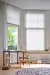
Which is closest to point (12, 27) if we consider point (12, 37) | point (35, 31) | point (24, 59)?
point (12, 37)

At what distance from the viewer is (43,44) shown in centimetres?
887

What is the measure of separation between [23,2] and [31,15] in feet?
4.78

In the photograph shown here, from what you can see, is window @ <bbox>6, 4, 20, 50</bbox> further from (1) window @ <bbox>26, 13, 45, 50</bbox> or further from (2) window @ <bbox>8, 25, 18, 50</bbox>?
(1) window @ <bbox>26, 13, 45, 50</bbox>

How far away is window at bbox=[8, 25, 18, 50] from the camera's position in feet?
27.0

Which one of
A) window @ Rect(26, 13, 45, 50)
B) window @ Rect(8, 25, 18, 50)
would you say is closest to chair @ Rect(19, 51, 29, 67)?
window @ Rect(8, 25, 18, 50)

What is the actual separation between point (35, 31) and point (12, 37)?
1285 mm

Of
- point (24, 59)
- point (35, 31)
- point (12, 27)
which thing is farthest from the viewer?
point (35, 31)

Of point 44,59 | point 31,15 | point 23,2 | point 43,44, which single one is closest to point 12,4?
point 23,2

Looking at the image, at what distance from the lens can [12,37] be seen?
27.6ft

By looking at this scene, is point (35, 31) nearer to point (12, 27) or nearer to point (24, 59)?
point (12, 27)

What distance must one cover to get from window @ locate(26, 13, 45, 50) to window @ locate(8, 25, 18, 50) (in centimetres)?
62

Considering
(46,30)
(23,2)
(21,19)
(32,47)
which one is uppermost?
(23,2)

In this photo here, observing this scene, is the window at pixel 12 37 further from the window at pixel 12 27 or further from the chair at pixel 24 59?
the chair at pixel 24 59

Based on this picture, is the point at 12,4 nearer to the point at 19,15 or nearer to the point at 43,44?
the point at 19,15
